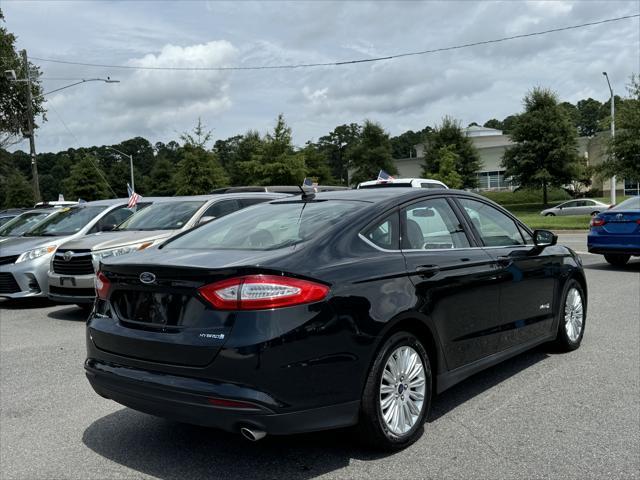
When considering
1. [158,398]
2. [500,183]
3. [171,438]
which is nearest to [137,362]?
[158,398]

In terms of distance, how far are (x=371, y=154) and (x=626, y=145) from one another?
2786cm

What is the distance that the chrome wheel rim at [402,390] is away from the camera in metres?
3.75

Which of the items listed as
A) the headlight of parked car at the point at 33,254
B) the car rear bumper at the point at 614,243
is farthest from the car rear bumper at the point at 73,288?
the car rear bumper at the point at 614,243

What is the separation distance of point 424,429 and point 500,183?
67567 mm

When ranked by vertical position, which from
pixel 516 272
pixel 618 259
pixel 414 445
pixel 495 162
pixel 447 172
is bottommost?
pixel 618 259

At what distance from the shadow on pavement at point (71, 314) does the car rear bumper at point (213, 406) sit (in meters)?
5.77

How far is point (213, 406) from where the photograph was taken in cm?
324

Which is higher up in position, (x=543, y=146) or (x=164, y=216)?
(x=543, y=146)

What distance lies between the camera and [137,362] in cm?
358

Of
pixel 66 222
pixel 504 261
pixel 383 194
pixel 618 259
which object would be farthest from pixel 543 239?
pixel 618 259

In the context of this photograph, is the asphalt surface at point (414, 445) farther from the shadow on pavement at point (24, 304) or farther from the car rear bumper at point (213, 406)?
the shadow on pavement at point (24, 304)

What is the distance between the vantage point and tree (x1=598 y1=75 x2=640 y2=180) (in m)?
26.5

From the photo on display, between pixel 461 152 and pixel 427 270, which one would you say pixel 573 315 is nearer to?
pixel 427 270

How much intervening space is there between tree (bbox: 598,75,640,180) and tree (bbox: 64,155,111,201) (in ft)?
161
